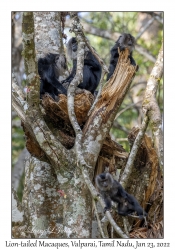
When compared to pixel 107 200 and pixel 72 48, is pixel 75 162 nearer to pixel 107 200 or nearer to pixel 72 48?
pixel 107 200

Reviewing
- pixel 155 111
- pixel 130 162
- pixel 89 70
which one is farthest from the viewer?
pixel 89 70

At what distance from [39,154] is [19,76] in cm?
682

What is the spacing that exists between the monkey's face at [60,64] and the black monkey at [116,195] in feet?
8.45

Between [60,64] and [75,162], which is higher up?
[60,64]

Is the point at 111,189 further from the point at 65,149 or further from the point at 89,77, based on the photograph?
the point at 89,77

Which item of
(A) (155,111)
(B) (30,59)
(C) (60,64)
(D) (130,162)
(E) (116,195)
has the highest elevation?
(C) (60,64)

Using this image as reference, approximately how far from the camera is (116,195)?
534cm

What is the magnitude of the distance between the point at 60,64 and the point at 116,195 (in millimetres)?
2846

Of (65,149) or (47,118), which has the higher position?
(47,118)

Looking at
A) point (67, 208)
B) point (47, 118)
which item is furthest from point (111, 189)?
point (47, 118)

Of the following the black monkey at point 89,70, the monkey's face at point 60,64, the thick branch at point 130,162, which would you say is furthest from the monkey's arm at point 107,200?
the black monkey at point 89,70

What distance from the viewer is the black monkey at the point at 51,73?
23.6ft

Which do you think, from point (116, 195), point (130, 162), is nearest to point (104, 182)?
point (116, 195)

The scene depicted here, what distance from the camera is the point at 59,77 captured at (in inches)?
301
